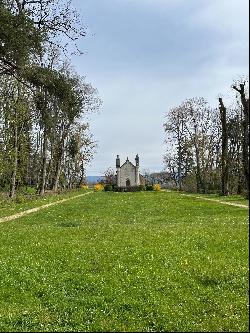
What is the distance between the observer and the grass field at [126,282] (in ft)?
23.5

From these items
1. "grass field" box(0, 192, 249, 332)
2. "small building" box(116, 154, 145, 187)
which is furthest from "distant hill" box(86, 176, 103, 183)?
"grass field" box(0, 192, 249, 332)

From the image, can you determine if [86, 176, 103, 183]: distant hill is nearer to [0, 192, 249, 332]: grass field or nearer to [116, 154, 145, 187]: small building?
[116, 154, 145, 187]: small building

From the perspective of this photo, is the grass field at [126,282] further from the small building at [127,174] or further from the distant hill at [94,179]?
the distant hill at [94,179]

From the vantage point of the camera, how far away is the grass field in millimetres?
7160

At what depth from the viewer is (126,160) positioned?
298 feet

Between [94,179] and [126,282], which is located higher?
[94,179]

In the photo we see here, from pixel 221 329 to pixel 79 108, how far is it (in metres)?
7.48

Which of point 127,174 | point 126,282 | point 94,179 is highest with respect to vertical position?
point 127,174

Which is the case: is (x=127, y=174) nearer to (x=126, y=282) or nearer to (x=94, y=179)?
(x=94, y=179)

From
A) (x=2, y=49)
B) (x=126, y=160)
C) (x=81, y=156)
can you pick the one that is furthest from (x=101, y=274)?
(x=126, y=160)

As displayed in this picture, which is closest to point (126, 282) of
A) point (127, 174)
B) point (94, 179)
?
point (127, 174)

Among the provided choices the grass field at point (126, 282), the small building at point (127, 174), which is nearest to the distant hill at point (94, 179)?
the small building at point (127, 174)

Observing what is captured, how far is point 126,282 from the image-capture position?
930cm

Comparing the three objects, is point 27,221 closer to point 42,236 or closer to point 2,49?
point 42,236
